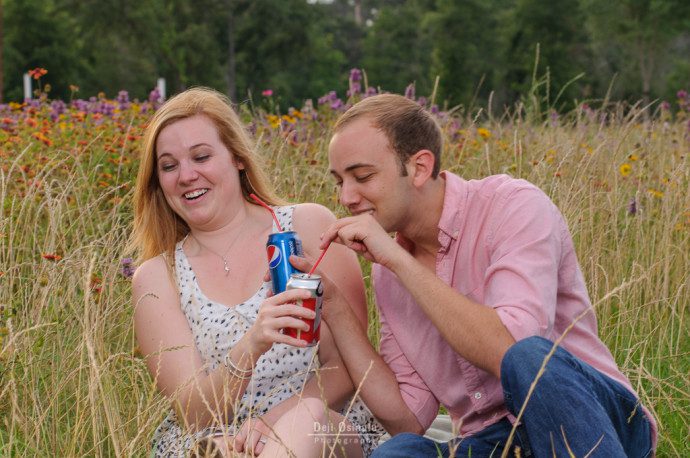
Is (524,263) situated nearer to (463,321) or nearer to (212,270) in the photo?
(463,321)

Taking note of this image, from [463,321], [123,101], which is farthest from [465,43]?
[463,321]

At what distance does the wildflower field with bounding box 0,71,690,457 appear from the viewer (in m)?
2.88

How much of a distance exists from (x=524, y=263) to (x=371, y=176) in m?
0.52

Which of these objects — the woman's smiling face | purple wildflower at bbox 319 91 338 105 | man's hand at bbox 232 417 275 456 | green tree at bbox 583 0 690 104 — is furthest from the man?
green tree at bbox 583 0 690 104

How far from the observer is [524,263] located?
250 centimetres

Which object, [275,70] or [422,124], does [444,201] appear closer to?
[422,124]

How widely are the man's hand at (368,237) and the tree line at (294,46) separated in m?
29.8

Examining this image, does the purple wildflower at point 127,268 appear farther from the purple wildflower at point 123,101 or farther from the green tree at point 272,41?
the green tree at point 272,41

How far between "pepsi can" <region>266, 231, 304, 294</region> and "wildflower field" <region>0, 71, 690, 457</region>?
456 millimetres

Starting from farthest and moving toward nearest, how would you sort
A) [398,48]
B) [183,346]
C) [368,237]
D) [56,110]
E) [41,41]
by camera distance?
[398,48] → [41,41] → [56,110] → [183,346] → [368,237]

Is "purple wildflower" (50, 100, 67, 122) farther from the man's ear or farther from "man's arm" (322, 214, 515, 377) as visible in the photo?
"man's arm" (322, 214, 515, 377)

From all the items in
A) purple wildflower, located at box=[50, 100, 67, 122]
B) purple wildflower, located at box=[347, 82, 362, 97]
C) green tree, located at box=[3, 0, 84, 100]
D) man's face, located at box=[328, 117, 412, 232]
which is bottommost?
man's face, located at box=[328, 117, 412, 232]

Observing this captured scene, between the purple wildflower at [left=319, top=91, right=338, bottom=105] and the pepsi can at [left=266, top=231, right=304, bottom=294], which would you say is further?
the purple wildflower at [left=319, top=91, right=338, bottom=105]

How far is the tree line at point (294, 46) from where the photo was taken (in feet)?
117
